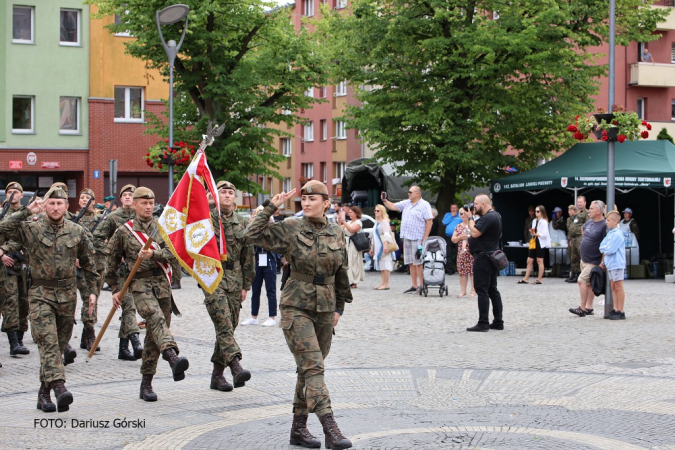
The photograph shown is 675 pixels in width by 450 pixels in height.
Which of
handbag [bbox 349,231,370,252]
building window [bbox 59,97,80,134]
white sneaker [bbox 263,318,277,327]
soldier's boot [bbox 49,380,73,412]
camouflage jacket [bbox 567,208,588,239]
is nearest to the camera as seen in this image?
soldier's boot [bbox 49,380,73,412]

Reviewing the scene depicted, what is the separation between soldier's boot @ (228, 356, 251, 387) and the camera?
8789 millimetres

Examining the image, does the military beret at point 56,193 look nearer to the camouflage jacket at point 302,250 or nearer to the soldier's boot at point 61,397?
the soldier's boot at point 61,397

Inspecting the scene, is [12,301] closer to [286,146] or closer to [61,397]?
[61,397]

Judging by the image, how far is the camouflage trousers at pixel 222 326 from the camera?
8.95 m

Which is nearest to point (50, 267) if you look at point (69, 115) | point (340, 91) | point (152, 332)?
point (152, 332)

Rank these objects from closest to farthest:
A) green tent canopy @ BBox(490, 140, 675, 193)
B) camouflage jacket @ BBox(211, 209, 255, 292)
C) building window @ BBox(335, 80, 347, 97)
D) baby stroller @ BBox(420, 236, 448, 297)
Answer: camouflage jacket @ BBox(211, 209, 255, 292), baby stroller @ BBox(420, 236, 448, 297), green tent canopy @ BBox(490, 140, 675, 193), building window @ BBox(335, 80, 347, 97)

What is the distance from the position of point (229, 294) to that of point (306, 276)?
223 cm

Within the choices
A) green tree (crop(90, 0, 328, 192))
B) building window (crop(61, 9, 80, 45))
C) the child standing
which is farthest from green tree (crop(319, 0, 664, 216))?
building window (crop(61, 9, 80, 45))

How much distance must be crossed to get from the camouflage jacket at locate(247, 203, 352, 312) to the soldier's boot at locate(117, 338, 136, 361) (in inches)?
182

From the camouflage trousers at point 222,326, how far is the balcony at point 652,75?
4286 centimetres

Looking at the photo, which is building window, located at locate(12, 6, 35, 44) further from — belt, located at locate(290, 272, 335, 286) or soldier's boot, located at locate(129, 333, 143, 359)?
belt, located at locate(290, 272, 335, 286)

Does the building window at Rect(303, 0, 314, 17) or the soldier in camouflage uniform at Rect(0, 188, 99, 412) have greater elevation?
the building window at Rect(303, 0, 314, 17)

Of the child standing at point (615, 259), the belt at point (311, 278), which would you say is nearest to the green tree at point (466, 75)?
the child standing at point (615, 259)

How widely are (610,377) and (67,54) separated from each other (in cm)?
3588
